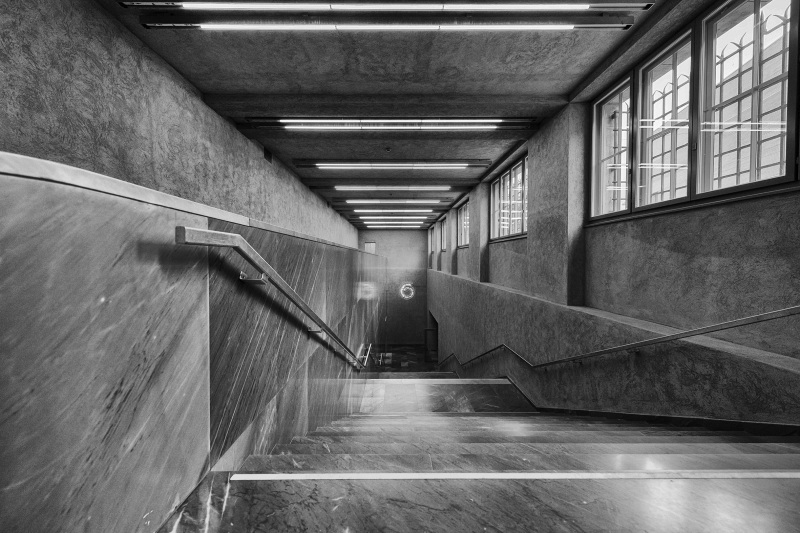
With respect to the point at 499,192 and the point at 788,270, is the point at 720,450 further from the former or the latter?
the point at 499,192

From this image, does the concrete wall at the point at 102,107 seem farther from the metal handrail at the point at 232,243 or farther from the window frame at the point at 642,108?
the window frame at the point at 642,108

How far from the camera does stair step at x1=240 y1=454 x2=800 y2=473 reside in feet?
5.15

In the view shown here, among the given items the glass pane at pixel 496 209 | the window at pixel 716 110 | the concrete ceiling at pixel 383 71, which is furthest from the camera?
the glass pane at pixel 496 209

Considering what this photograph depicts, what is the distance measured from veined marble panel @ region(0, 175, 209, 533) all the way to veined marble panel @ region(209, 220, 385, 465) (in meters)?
0.25

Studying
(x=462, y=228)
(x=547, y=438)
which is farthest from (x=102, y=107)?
(x=462, y=228)

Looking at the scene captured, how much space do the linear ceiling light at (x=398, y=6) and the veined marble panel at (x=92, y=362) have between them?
2.75m

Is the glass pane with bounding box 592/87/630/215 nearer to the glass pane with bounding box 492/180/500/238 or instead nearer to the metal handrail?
the metal handrail

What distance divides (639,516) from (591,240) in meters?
4.48

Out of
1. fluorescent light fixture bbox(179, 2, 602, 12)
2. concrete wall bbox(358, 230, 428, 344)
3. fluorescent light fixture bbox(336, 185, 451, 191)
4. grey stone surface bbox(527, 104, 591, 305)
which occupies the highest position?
fluorescent light fixture bbox(336, 185, 451, 191)

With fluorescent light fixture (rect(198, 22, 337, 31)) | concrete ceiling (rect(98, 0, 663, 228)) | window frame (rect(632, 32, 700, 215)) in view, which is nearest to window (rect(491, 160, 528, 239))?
concrete ceiling (rect(98, 0, 663, 228))

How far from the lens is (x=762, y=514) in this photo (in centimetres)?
126

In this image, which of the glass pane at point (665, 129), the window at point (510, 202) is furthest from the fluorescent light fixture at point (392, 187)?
the glass pane at point (665, 129)

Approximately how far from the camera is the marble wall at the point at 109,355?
77cm

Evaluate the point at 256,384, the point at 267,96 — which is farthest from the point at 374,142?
the point at 256,384
